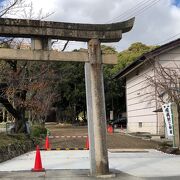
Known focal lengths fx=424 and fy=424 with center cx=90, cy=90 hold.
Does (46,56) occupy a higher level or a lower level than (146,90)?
lower

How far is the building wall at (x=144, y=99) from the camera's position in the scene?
107 ft

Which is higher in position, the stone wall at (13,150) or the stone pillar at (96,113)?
the stone pillar at (96,113)

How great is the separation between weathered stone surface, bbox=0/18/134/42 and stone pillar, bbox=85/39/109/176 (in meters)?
0.33

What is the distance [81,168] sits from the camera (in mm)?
14695

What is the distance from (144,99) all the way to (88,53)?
2313cm

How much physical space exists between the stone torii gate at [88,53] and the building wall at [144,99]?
56.6 ft

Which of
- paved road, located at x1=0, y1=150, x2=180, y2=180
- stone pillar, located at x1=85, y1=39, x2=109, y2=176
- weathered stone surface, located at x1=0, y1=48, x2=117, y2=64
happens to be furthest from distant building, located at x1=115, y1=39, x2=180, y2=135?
stone pillar, located at x1=85, y1=39, x2=109, y2=176

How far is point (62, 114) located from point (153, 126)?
118ft

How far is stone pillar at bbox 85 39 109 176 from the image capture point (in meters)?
12.7

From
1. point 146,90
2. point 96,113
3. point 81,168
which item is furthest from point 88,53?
point 146,90

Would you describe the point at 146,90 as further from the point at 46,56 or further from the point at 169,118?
the point at 46,56

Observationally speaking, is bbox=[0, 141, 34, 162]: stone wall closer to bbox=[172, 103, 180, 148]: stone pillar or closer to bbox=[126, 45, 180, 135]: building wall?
bbox=[172, 103, 180, 148]: stone pillar

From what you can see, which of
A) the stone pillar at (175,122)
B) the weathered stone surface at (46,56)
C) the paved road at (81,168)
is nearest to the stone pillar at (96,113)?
the weathered stone surface at (46,56)

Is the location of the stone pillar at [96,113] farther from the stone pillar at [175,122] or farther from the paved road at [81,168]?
the stone pillar at [175,122]
